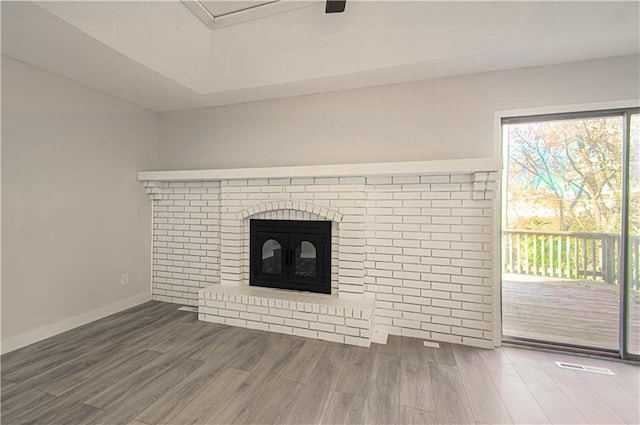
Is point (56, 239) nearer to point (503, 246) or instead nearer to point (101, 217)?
point (101, 217)

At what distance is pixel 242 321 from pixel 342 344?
1.08m

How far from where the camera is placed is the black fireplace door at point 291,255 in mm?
3020

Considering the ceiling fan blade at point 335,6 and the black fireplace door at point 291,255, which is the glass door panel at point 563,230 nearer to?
the black fireplace door at point 291,255

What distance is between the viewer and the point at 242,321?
2951mm

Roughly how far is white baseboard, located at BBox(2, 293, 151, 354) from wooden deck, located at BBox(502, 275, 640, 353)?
163 inches

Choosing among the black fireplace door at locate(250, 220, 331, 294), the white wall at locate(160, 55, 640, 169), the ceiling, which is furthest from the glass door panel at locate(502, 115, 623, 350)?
the black fireplace door at locate(250, 220, 331, 294)

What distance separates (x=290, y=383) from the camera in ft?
6.56

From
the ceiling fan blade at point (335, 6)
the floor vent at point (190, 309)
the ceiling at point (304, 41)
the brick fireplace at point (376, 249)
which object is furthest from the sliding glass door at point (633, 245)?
the floor vent at point (190, 309)

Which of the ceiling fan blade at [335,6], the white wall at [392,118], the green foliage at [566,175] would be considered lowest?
the green foliage at [566,175]

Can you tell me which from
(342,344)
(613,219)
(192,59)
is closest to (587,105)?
(613,219)

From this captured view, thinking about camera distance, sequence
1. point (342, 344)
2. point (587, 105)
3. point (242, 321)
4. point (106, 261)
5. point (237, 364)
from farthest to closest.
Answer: point (106, 261), point (242, 321), point (342, 344), point (587, 105), point (237, 364)

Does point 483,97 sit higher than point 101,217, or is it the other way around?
point 483,97

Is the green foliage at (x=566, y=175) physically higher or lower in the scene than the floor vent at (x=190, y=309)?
higher

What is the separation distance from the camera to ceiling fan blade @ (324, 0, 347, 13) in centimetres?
207
